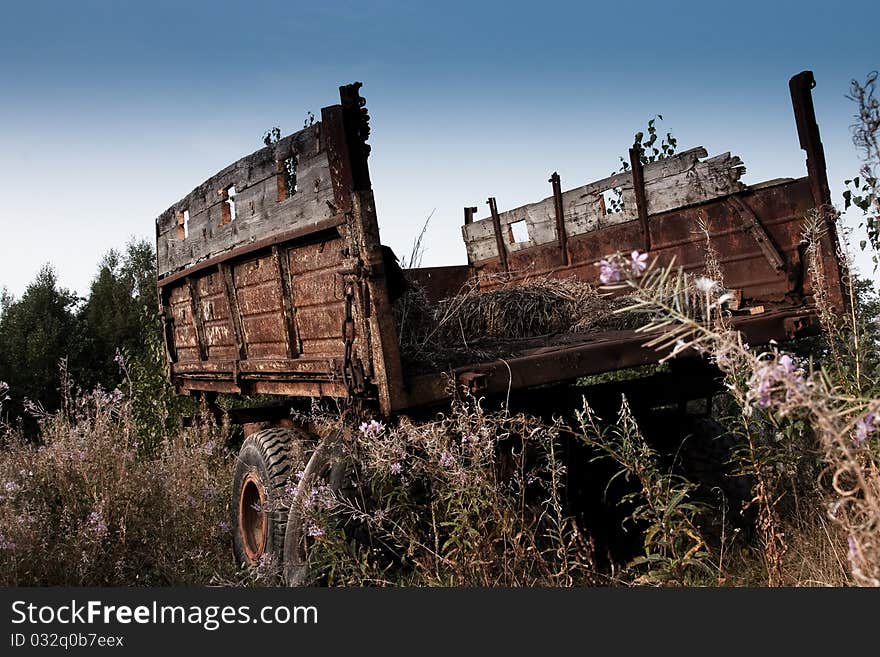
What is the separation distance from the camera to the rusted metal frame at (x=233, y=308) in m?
4.64

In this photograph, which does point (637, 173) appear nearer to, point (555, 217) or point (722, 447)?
point (555, 217)

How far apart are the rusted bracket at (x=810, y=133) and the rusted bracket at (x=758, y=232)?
31 cm

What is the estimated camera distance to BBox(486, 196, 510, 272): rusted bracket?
5930 millimetres

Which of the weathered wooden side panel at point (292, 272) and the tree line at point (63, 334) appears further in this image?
the tree line at point (63, 334)

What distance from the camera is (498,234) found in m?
6.00

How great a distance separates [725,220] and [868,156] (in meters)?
1.85

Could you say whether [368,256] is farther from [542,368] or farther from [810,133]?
[810,133]

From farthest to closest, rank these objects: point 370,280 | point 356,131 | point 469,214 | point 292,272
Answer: point 469,214 → point 292,272 → point 356,131 → point 370,280

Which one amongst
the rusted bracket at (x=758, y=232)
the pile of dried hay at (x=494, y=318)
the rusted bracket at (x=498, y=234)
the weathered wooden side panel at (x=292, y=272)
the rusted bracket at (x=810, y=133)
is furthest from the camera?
the rusted bracket at (x=498, y=234)

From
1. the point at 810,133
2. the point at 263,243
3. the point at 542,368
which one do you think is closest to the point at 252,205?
the point at 263,243

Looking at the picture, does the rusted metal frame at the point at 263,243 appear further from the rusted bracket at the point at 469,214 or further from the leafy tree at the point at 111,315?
the leafy tree at the point at 111,315

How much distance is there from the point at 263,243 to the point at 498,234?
95.5 inches

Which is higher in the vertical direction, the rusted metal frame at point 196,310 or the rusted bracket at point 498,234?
the rusted bracket at point 498,234

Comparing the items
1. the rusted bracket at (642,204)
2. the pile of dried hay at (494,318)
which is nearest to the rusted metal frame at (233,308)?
the pile of dried hay at (494,318)
